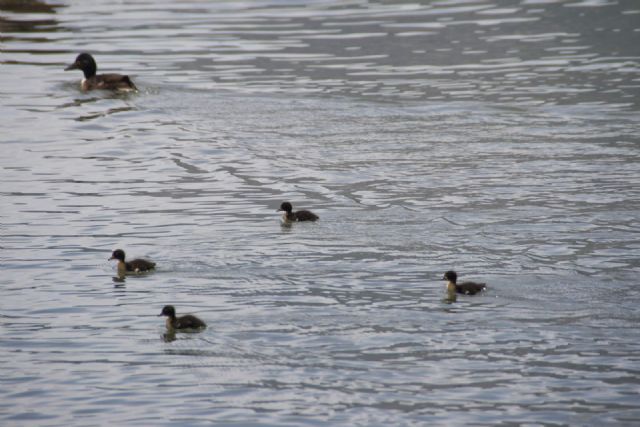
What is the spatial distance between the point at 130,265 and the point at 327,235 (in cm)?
298

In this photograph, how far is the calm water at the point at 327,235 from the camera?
11883mm

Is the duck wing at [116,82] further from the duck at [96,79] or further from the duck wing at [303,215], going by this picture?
the duck wing at [303,215]

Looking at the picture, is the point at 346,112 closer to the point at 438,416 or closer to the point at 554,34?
the point at 554,34

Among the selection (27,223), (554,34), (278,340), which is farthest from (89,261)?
(554,34)

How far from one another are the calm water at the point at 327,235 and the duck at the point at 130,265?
0.61 ft

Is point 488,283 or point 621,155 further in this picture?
point 621,155

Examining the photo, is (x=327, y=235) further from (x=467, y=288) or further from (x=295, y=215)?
(x=467, y=288)

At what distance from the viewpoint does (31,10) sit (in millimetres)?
42094

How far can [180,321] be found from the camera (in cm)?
1315

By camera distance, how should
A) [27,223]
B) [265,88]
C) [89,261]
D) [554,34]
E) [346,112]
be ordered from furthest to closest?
[554,34] < [265,88] < [346,112] < [27,223] < [89,261]

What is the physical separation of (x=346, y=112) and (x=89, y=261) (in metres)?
10.3

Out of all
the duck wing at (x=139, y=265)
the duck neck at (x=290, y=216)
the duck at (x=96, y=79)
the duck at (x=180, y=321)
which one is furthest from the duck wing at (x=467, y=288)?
the duck at (x=96, y=79)

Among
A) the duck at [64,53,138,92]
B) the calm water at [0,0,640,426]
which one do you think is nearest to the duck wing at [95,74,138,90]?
the duck at [64,53,138,92]

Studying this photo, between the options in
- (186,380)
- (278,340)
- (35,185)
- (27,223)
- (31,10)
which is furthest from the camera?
(31,10)
